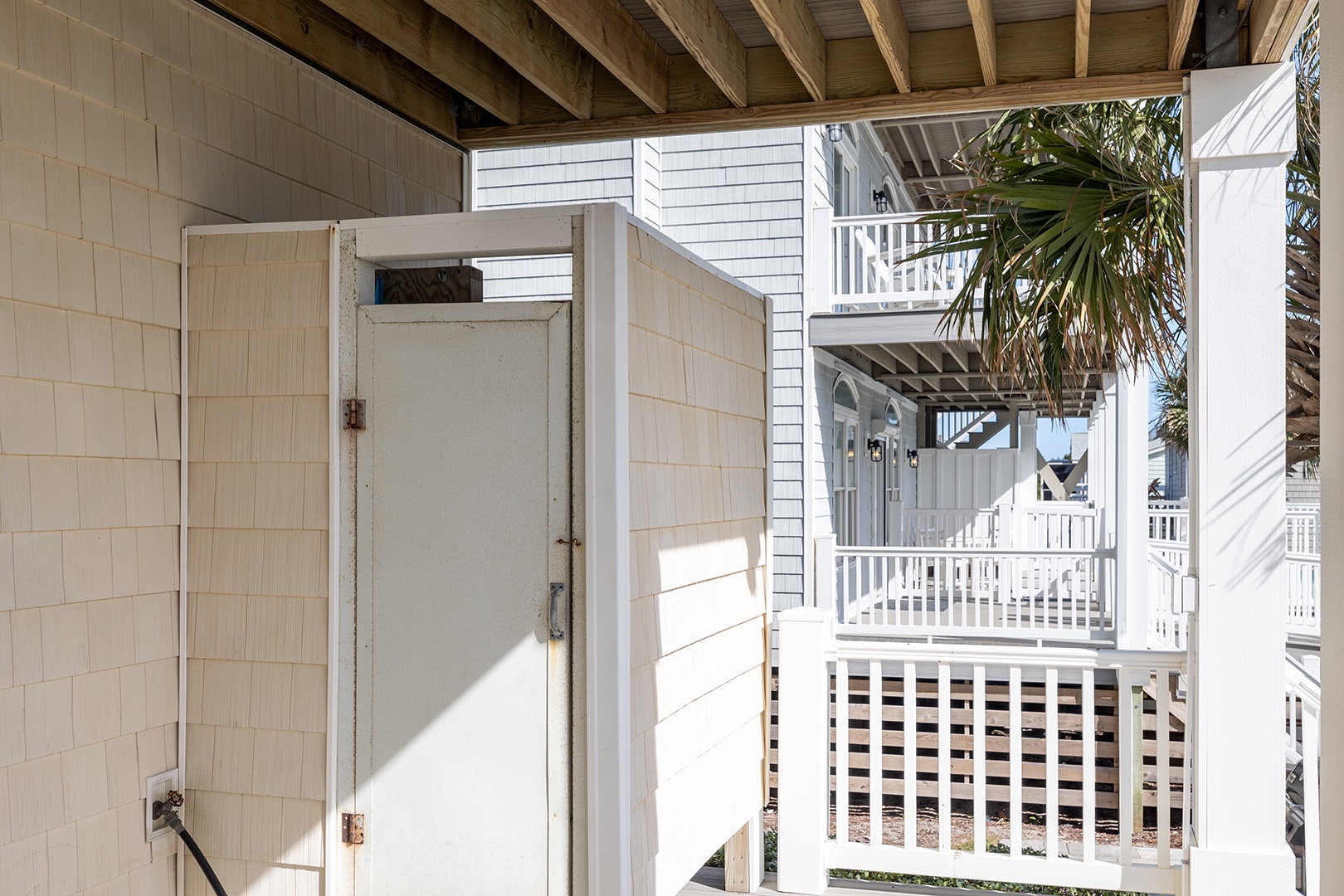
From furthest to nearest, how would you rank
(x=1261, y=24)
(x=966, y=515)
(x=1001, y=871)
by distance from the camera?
1. (x=966, y=515)
2. (x=1001, y=871)
3. (x=1261, y=24)

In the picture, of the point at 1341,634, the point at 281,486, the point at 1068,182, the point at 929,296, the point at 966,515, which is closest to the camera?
the point at 1341,634

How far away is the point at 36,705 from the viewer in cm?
251

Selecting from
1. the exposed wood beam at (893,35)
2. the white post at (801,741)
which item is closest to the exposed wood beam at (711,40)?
the exposed wood beam at (893,35)

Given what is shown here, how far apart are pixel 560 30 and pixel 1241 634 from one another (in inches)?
113

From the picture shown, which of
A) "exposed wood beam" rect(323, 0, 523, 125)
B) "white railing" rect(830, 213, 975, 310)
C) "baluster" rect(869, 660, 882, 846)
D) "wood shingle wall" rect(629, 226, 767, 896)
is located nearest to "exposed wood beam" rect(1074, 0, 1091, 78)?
"wood shingle wall" rect(629, 226, 767, 896)

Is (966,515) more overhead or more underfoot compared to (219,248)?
more underfoot

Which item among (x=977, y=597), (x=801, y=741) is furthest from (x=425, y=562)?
(x=977, y=597)

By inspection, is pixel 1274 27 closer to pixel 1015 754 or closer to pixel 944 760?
pixel 1015 754

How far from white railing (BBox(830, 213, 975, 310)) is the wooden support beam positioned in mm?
4150

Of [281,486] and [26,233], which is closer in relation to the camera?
[26,233]

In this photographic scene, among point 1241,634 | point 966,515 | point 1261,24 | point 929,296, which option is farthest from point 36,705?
point 966,515

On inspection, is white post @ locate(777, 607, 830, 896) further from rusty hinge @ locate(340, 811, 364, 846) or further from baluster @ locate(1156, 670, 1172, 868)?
rusty hinge @ locate(340, 811, 364, 846)

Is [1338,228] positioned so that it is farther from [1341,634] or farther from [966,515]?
[966,515]

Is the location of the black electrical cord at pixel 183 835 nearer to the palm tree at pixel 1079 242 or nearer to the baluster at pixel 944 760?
the baluster at pixel 944 760
